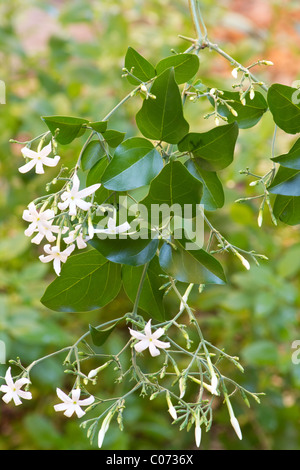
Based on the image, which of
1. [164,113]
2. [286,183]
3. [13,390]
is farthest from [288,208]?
[13,390]

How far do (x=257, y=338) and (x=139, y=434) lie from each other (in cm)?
47

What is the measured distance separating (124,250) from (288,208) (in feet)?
0.44

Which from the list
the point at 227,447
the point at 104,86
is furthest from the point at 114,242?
the point at 104,86

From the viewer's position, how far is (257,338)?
119 cm

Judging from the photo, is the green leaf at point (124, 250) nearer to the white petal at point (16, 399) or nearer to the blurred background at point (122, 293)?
the white petal at point (16, 399)

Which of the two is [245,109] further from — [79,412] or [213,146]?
[79,412]

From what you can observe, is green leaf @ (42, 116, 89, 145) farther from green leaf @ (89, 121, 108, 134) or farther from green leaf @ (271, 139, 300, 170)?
green leaf @ (271, 139, 300, 170)

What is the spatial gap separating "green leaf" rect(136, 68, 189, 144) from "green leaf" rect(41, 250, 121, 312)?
10cm

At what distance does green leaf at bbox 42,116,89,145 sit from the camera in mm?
377

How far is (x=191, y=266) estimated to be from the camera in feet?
1.25

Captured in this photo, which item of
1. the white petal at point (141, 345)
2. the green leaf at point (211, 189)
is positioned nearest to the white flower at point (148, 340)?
the white petal at point (141, 345)

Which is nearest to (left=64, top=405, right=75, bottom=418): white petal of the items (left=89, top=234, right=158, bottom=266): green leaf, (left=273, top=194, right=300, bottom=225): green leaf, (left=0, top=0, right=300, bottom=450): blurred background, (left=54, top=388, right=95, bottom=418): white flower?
(left=54, top=388, right=95, bottom=418): white flower
